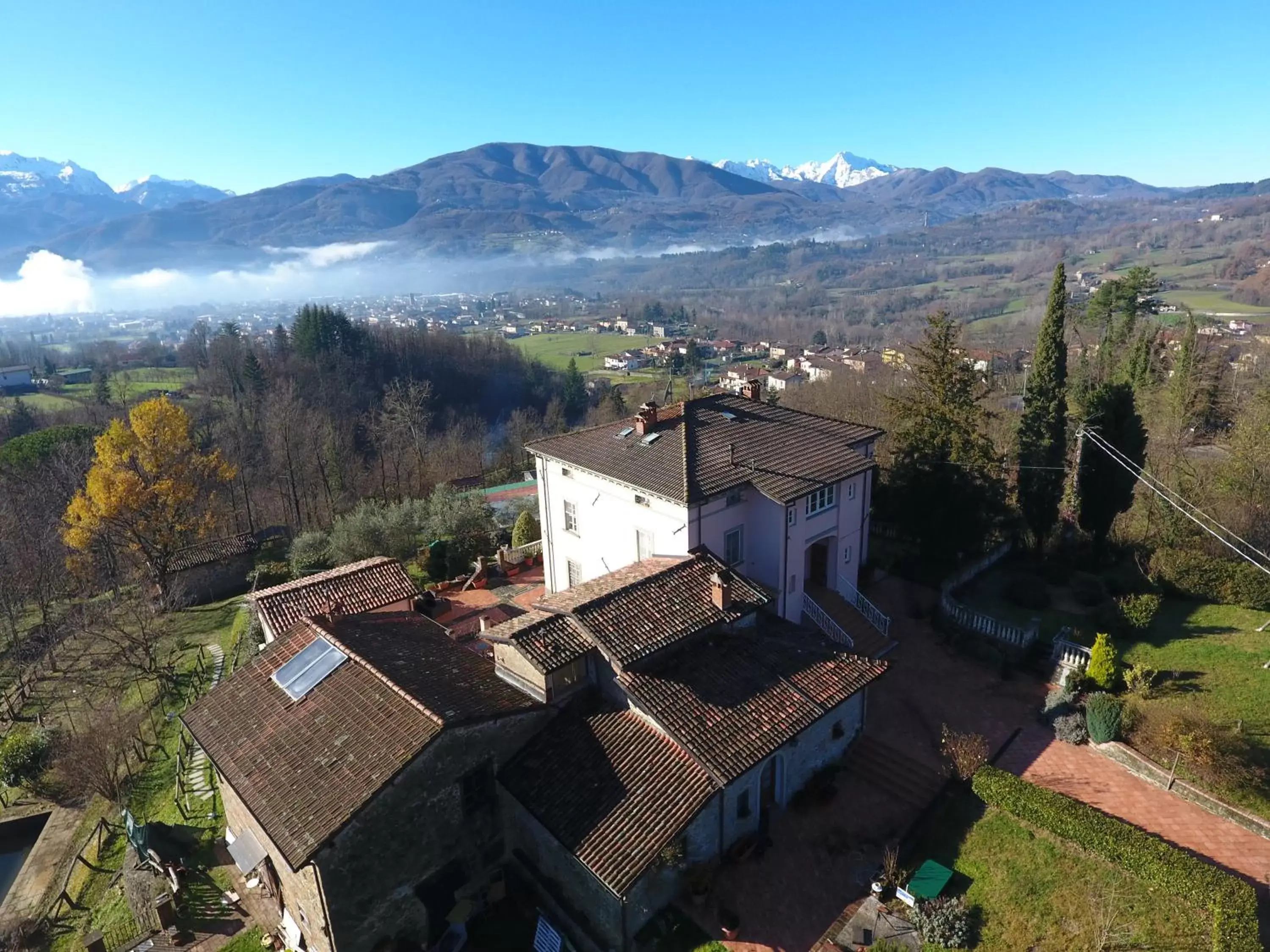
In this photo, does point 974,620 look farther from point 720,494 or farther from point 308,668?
point 308,668

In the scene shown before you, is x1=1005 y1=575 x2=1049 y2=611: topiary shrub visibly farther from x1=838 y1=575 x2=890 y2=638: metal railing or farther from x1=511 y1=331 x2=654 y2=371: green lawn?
x1=511 y1=331 x2=654 y2=371: green lawn

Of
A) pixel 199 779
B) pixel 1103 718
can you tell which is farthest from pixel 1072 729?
pixel 199 779

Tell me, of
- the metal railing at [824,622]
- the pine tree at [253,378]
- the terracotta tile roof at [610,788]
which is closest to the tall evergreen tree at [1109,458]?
the metal railing at [824,622]

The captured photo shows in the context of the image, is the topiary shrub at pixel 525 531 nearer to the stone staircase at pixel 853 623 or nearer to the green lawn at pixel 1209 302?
the stone staircase at pixel 853 623

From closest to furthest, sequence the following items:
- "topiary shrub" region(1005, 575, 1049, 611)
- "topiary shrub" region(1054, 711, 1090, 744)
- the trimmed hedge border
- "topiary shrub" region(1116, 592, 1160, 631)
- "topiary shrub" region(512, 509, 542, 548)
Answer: the trimmed hedge border < "topiary shrub" region(1054, 711, 1090, 744) < "topiary shrub" region(1116, 592, 1160, 631) < "topiary shrub" region(1005, 575, 1049, 611) < "topiary shrub" region(512, 509, 542, 548)

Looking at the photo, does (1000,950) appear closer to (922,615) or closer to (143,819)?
(922,615)

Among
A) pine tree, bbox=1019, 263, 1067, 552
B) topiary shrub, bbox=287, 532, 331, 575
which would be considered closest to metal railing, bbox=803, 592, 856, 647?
pine tree, bbox=1019, 263, 1067, 552
